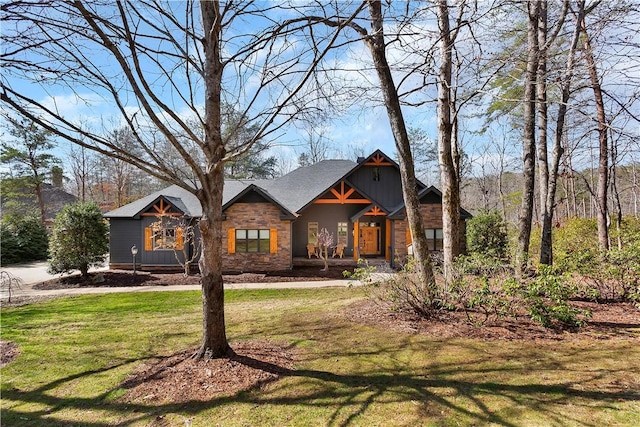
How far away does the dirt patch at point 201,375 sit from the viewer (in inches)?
126

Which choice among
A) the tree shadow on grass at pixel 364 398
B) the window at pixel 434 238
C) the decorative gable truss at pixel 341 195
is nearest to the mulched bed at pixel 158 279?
the decorative gable truss at pixel 341 195

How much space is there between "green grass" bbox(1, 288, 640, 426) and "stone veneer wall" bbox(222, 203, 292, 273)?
782 centimetres

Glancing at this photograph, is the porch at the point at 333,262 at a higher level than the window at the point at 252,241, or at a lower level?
lower

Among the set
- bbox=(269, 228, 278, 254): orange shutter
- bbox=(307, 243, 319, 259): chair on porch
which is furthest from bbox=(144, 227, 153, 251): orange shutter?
bbox=(307, 243, 319, 259): chair on porch

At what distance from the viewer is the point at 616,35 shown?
574 cm

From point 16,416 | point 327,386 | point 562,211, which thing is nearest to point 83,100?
point 16,416

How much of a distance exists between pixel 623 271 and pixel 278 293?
783 centimetres

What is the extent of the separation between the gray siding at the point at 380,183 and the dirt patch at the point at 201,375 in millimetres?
12829

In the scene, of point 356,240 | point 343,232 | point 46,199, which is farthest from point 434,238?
point 46,199

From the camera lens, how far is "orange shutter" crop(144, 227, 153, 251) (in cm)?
1408

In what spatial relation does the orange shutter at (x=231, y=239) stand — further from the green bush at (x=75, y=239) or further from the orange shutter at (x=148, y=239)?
the green bush at (x=75, y=239)

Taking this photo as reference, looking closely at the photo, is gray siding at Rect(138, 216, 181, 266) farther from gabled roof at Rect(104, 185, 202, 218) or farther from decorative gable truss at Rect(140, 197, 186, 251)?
gabled roof at Rect(104, 185, 202, 218)

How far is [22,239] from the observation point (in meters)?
18.6

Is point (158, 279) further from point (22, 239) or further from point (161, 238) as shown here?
point (22, 239)
